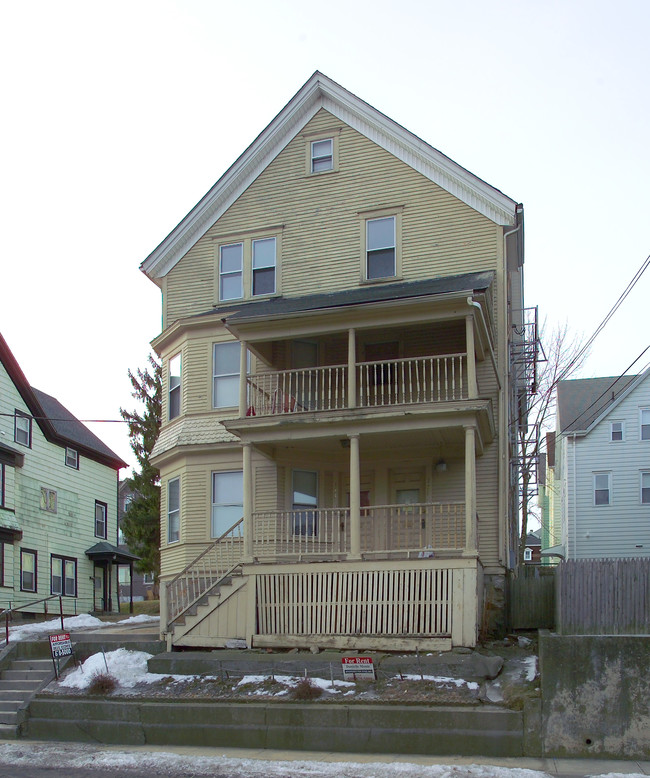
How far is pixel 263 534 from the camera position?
17.2 m

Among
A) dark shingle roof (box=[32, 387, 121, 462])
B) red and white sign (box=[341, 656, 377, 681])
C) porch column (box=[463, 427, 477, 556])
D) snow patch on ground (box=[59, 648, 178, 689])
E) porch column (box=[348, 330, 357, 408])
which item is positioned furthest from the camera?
dark shingle roof (box=[32, 387, 121, 462])

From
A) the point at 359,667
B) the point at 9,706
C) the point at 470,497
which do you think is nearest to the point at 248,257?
the point at 470,497

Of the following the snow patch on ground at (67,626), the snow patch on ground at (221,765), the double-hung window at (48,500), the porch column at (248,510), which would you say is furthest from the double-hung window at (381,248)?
the double-hung window at (48,500)

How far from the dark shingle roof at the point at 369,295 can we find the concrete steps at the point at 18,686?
730cm

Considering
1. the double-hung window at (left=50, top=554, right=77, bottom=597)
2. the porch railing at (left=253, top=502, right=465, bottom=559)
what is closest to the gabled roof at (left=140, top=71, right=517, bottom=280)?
the porch railing at (left=253, top=502, right=465, bottom=559)

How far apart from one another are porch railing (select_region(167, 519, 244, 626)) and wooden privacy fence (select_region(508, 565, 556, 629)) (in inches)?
226

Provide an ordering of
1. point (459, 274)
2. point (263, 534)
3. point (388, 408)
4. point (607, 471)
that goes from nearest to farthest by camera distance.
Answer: point (388, 408), point (263, 534), point (459, 274), point (607, 471)

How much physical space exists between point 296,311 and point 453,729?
802 cm

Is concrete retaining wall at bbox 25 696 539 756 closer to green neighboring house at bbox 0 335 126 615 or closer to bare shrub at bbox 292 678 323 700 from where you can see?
bare shrub at bbox 292 678 323 700

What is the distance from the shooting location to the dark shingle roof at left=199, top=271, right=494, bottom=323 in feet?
53.4

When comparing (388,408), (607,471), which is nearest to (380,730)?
(388,408)

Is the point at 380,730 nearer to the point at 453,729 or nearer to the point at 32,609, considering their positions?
the point at 453,729

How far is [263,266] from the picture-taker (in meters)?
20.5

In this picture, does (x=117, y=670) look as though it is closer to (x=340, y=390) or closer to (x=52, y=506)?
(x=340, y=390)
